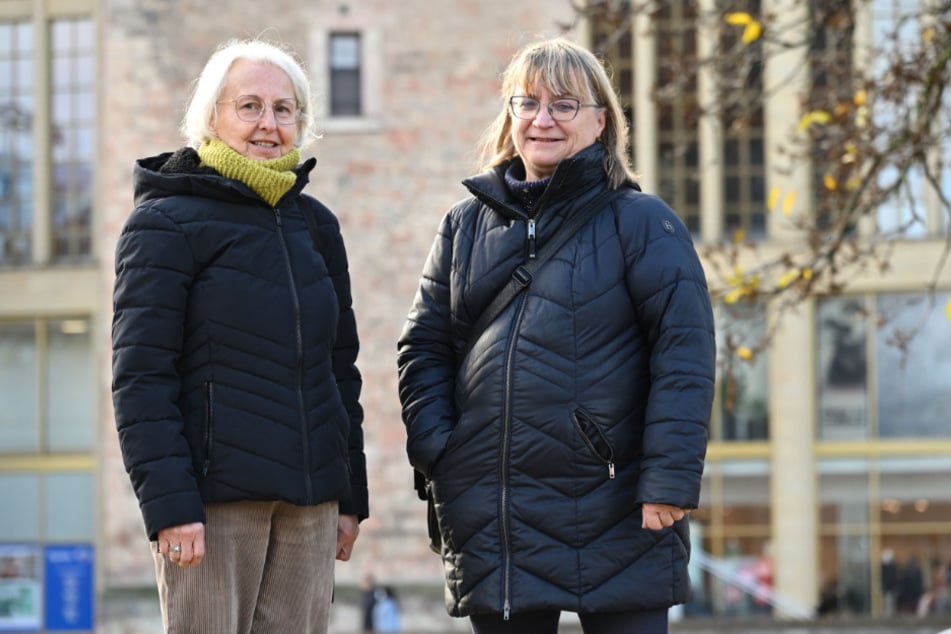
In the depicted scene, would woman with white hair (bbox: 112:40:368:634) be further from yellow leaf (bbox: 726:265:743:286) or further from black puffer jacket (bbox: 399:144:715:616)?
yellow leaf (bbox: 726:265:743:286)

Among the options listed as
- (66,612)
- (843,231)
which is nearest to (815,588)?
(66,612)

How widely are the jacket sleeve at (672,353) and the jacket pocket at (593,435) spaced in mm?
106

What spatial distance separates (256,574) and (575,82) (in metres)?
1.62

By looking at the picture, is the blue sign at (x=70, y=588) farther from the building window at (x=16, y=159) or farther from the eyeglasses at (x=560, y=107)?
the eyeglasses at (x=560, y=107)

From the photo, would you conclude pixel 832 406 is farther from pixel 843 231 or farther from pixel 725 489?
pixel 843 231

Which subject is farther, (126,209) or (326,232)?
(126,209)

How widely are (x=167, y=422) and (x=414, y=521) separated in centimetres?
2270

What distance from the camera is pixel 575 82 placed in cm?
532

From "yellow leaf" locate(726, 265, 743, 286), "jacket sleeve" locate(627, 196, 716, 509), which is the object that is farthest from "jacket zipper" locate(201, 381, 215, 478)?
"yellow leaf" locate(726, 265, 743, 286)

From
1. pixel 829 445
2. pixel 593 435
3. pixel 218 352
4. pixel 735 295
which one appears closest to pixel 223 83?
pixel 218 352

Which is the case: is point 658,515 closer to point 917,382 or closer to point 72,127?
point 917,382

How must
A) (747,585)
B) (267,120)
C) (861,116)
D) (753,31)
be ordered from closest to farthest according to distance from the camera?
(267,120), (753,31), (861,116), (747,585)

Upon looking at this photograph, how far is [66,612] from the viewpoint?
28.4m

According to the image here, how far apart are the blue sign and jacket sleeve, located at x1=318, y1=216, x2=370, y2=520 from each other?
23757mm
